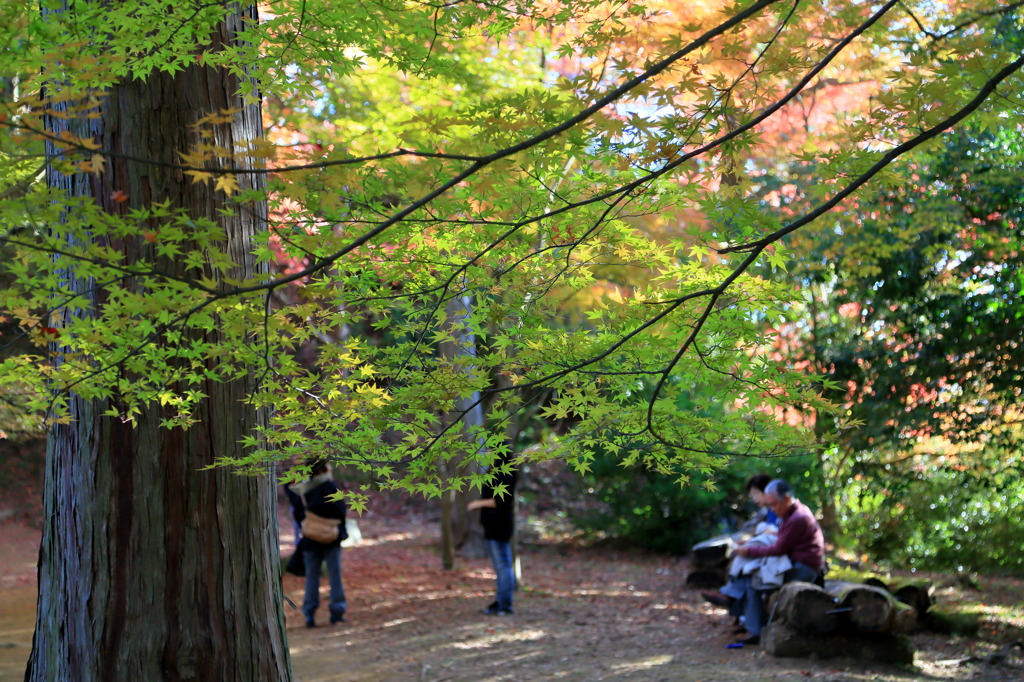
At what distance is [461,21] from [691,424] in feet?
Result: 6.79

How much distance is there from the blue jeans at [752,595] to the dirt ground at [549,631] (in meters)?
0.22

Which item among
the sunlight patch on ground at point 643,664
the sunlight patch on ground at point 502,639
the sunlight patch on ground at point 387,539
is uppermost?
the sunlight patch on ground at point 387,539

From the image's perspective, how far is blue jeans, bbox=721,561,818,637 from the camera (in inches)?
259

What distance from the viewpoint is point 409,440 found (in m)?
3.33

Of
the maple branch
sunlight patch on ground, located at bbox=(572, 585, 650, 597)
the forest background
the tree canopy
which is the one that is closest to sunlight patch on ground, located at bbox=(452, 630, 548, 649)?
sunlight patch on ground, located at bbox=(572, 585, 650, 597)

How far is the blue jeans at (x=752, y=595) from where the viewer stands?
6.59 metres

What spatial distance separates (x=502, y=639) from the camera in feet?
23.3

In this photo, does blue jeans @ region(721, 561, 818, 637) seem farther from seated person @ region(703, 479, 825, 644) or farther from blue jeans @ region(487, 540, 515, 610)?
blue jeans @ region(487, 540, 515, 610)

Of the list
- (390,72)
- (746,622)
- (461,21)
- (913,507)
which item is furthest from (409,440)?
(913,507)

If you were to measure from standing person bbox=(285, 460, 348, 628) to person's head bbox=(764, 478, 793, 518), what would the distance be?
3519mm

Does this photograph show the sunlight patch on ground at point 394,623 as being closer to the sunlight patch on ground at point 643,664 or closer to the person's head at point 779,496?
the sunlight patch on ground at point 643,664

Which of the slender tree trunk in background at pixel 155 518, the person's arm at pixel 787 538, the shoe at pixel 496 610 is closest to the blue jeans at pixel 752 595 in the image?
the person's arm at pixel 787 538

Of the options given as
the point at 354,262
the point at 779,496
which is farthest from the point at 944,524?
the point at 354,262

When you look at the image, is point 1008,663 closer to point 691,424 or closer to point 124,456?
point 691,424
